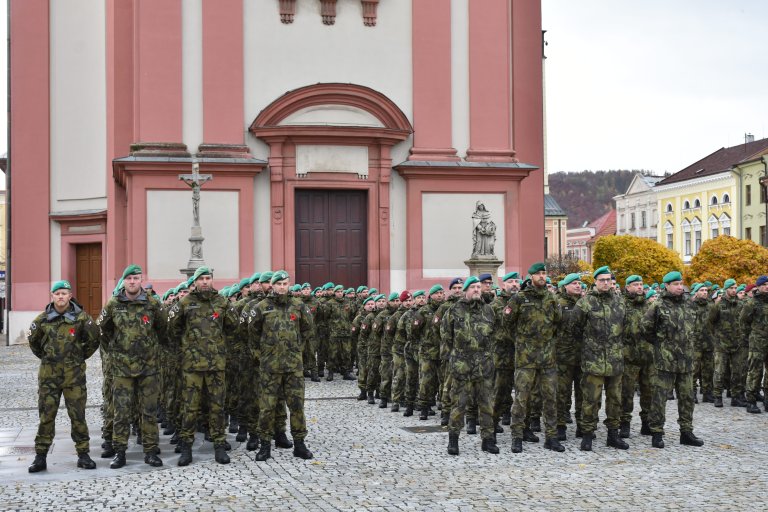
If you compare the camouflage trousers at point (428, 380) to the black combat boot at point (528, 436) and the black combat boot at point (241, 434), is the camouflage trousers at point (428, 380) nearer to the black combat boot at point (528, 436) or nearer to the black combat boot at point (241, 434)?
the black combat boot at point (528, 436)

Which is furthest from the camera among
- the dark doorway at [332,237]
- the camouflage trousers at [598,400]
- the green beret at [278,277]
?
the dark doorway at [332,237]

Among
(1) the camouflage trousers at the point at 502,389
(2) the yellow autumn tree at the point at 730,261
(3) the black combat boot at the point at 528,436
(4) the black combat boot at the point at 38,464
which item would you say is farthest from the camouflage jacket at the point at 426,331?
(2) the yellow autumn tree at the point at 730,261

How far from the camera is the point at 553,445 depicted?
1083cm

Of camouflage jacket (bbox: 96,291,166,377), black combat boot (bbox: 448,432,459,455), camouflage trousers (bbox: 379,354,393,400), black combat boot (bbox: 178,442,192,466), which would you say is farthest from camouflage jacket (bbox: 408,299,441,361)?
camouflage jacket (bbox: 96,291,166,377)

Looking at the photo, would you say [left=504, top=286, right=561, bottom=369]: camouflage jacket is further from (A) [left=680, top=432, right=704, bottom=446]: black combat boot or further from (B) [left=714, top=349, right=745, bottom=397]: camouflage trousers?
(B) [left=714, top=349, right=745, bottom=397]: camouflage trousers

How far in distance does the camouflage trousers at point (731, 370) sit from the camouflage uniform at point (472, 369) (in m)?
5.89

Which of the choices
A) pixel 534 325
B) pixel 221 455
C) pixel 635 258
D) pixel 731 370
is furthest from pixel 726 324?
pixel 635 258

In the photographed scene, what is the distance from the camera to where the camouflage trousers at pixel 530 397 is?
1080cm

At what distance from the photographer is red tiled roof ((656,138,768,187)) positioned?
7356 cm

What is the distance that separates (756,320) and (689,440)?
12.7 feet

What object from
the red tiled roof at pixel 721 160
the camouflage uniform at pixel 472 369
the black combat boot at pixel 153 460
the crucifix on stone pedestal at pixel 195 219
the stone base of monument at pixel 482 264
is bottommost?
the black combat boot at pixel 153 460

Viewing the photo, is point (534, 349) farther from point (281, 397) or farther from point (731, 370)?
point (731, 370)

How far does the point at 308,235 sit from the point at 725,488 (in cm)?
2010

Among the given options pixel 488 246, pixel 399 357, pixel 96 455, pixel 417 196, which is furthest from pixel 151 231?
pixel 96 455
